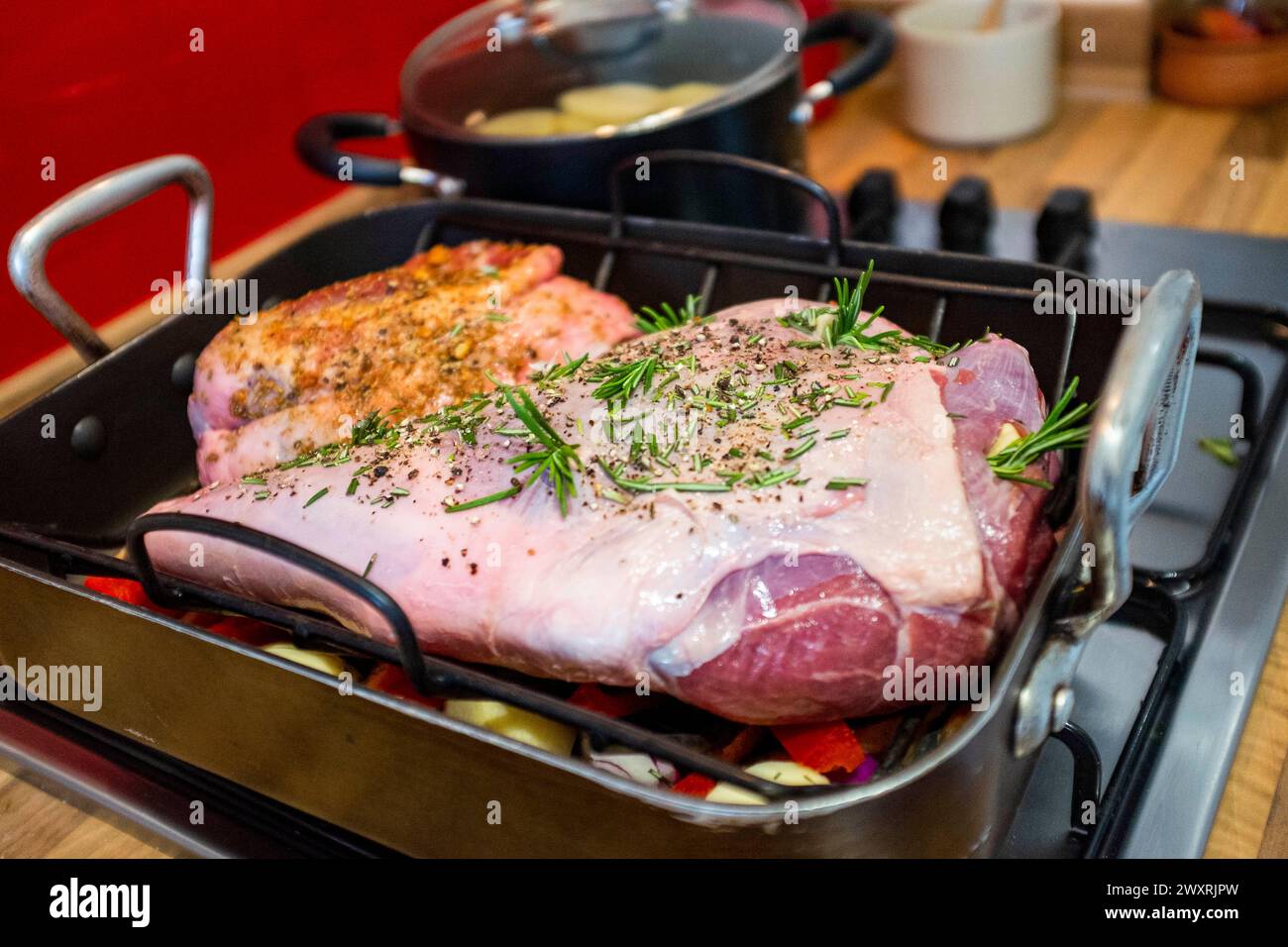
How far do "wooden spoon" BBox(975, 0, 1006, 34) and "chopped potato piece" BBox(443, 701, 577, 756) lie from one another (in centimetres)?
155

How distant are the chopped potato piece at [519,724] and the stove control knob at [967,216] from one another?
1011mm

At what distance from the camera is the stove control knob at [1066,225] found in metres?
1.51

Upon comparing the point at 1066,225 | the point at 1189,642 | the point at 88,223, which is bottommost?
the point at 1189,642

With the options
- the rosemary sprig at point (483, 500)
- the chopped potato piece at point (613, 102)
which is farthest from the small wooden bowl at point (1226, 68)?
the rosemary sprig at point (483, 500)

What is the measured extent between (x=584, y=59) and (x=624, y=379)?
0.85 meters

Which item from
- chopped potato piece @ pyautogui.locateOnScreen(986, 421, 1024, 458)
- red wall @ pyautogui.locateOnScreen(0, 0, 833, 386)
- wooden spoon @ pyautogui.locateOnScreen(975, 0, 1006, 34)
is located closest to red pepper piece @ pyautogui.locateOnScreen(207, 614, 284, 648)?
chopped potato piece @ pyautogui.locateOnScreen(986, 421, 1024, 458)

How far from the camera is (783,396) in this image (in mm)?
960

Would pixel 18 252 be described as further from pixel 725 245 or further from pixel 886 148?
pixel 886 148

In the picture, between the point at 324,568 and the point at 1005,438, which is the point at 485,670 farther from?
the point at 1005,438

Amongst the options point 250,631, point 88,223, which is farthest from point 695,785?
point 88,223

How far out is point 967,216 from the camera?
1.62 m

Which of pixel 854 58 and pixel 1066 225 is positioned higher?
pixel 854 58

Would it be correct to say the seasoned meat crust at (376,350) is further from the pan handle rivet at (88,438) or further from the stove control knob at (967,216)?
the stove control knob at (967,216)

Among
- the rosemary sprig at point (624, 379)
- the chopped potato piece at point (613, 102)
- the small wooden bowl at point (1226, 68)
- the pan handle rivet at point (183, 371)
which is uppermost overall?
the chopped potato piece at point (613, 102)
